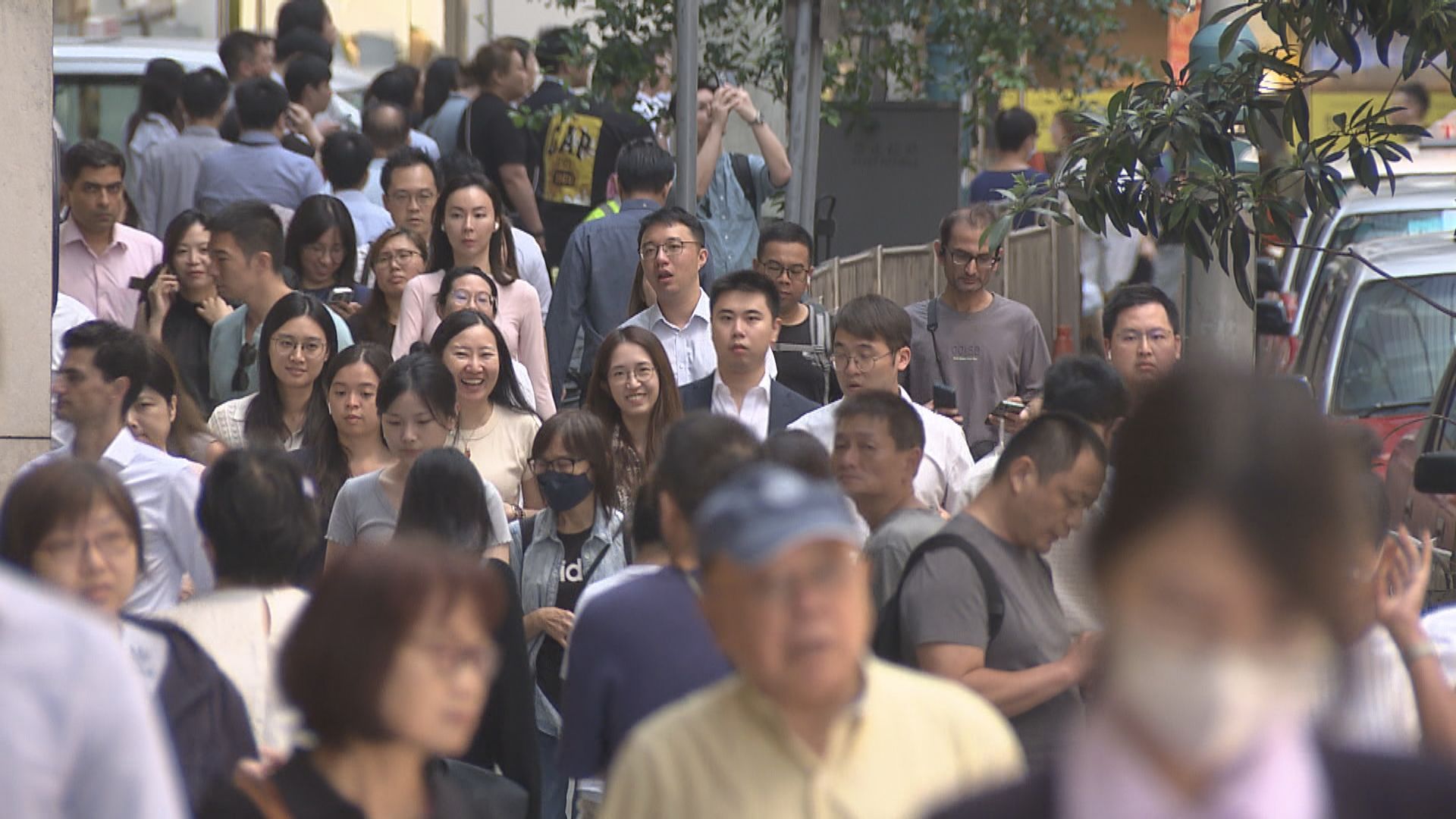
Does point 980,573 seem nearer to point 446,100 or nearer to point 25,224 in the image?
point 25,224

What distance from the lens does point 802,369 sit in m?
9.15

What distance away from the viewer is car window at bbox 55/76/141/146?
45.5 feet

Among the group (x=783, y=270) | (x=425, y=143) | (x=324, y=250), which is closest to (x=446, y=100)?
(x=425, y=143)

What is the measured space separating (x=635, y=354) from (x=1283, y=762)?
5.57 metres

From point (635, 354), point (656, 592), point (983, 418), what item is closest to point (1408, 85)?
point (983, 418)

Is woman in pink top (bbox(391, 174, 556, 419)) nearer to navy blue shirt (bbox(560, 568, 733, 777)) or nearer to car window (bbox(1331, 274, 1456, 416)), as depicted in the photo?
car window (bbox(1331, 274, 1456, 416))

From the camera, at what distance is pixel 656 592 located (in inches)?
171

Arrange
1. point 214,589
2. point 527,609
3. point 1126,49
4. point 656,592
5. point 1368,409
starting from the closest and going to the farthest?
point 656,592 < point 214,589 < point 527,609 < point 1368,409 < point 1126,49

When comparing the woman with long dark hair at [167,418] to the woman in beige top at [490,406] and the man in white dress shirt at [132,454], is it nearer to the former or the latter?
the man in white dress shirt at [132,454]

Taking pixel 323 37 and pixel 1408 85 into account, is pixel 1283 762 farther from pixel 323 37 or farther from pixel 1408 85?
pixel 1408 85

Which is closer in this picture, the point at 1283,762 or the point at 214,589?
the point at 1283,762

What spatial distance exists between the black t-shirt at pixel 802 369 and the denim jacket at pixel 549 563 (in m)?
2.54

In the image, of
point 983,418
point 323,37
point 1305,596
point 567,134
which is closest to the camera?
point 1305,596

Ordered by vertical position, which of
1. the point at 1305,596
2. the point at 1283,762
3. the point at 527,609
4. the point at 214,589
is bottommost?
the point at 527,609
